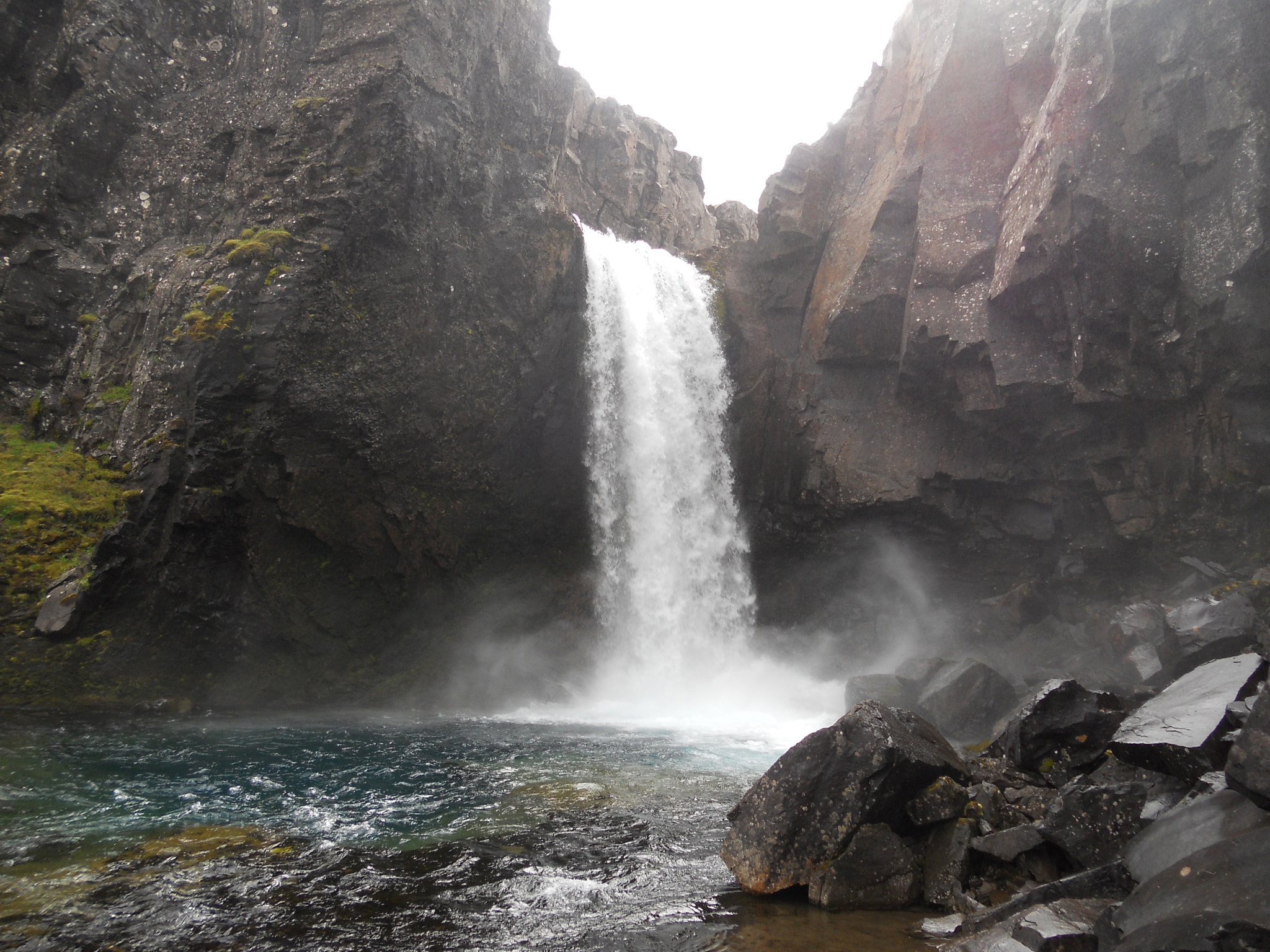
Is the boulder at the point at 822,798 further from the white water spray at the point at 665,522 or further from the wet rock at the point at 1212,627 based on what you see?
the white water spray at the point at 665,522

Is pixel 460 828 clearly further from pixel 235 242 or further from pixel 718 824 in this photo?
pixel 235 242

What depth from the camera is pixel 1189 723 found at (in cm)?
603

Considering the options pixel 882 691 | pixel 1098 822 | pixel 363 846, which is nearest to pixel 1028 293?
pixel 882 691

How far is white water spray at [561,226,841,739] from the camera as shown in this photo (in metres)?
20.1

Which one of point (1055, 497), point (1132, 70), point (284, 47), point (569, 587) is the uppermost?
point (284, 47)

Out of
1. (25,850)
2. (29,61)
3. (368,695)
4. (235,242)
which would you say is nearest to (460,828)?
(25,850)

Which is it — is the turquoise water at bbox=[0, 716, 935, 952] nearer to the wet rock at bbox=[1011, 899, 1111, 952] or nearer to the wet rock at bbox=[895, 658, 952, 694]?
the wet rock at bbox=[1011, 899, 1111, 952]

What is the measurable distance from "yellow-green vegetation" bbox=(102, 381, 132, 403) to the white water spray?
12.4 meters

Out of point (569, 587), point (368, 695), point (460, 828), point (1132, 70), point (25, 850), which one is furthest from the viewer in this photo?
point (569, 587)

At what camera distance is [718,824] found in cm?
871

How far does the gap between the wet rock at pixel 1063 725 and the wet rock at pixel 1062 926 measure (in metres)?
2.85

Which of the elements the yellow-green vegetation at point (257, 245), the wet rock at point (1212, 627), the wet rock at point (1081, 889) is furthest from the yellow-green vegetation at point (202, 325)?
the wet rock at point (1212, 627)

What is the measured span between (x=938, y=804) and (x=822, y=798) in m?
1.18

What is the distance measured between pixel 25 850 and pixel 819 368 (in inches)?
786
